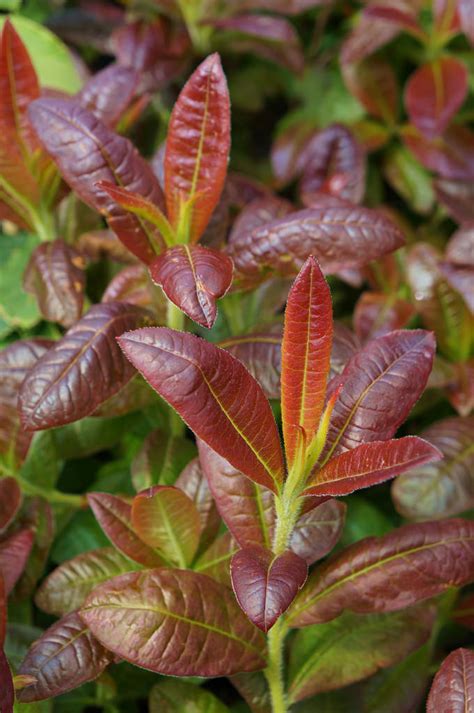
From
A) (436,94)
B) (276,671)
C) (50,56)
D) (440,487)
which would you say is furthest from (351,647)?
(50,56)

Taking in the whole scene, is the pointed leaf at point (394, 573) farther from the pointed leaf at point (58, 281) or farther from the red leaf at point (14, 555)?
the pointed leaf at point (58, 281)

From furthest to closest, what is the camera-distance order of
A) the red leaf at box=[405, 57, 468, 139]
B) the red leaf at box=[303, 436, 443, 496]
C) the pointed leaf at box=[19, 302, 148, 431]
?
the red leaf at box=[405, 57, 468, 139] < the pointed leaf at box=[19, 302, 148, 431] < the red leaf at box=[303, 436, 443, 496]

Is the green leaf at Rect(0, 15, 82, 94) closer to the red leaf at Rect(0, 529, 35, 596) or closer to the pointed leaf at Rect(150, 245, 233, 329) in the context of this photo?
the pointed leaf at Rect(150, 245, 233, 329)

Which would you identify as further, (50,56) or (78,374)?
(50,56)

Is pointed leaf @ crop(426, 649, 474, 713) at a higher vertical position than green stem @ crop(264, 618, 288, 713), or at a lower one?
higher

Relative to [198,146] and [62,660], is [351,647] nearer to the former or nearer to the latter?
[62,660]

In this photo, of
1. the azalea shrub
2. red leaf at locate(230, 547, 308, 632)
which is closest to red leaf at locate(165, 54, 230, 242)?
the azalea shrub
